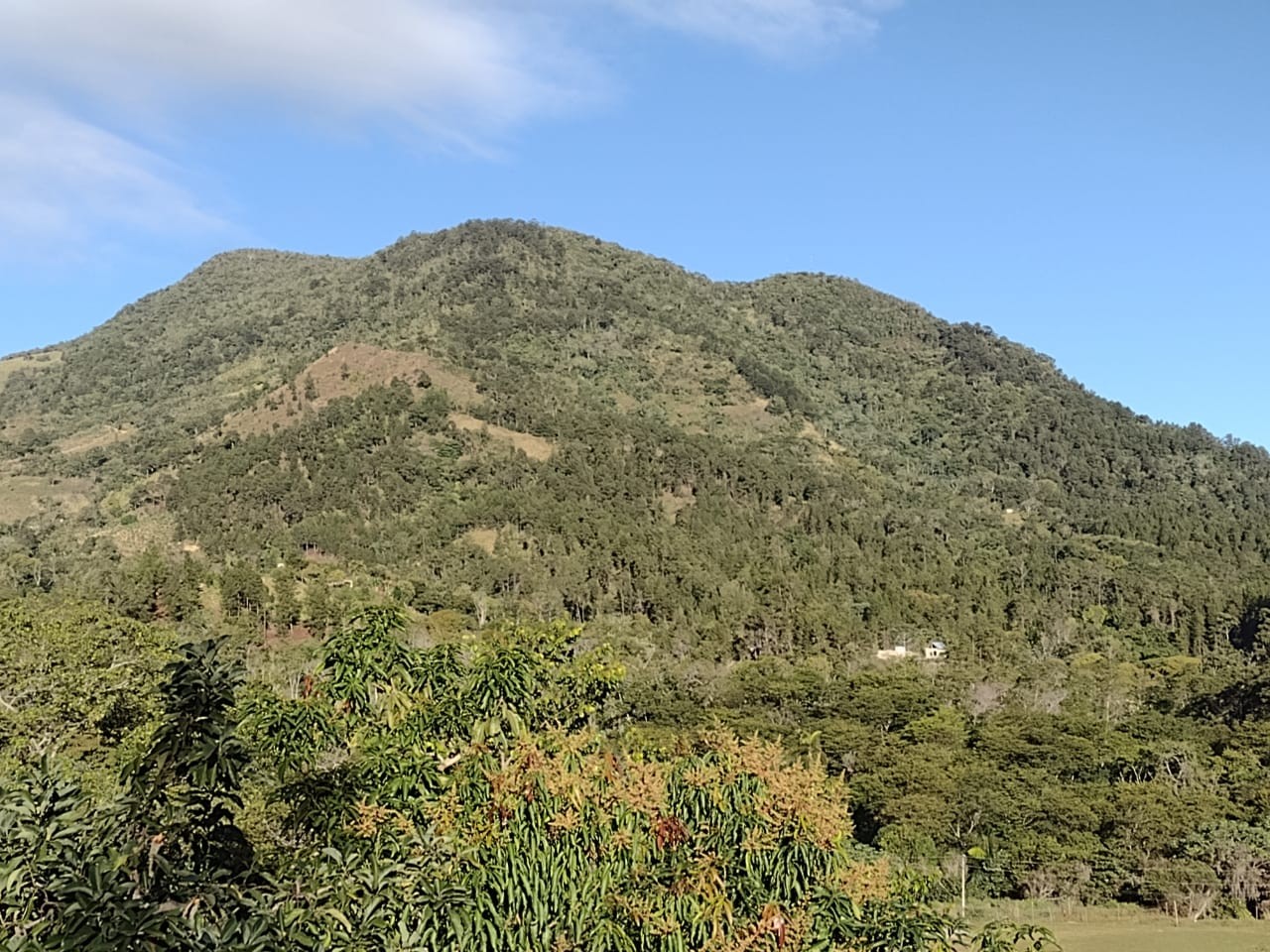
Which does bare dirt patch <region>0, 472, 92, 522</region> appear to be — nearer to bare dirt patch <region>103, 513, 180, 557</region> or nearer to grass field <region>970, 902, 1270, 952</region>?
bare dirt patch <region>103, 513, 180, 557</region>

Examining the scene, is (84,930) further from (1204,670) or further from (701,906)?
(1204,670)

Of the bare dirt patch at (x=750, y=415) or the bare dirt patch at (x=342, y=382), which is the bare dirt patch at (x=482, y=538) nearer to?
the bare dirt patch at (x=342, y=382)

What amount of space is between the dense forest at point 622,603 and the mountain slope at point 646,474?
0.67 m

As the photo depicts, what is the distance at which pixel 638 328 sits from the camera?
176000 millimetres

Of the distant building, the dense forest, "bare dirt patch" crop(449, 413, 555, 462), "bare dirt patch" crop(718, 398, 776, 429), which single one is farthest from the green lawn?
"bare dirt patch" crop(718, 398, 776, 429)

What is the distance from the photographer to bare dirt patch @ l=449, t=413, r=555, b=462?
4419 inches

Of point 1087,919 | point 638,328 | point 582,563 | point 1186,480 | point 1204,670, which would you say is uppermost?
point 638,328

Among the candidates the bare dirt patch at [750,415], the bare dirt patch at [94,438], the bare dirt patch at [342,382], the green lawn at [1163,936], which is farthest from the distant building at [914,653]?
the bare dirt patch at [94,438]

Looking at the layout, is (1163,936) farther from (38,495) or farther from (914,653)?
(38,495)

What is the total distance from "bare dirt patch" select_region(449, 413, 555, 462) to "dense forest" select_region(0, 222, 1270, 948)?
0.55 metres

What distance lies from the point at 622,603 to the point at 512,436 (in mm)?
34925

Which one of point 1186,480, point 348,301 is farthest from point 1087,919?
point 348,301

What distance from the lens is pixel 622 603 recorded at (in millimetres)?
87438

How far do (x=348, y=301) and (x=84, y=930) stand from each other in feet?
611
